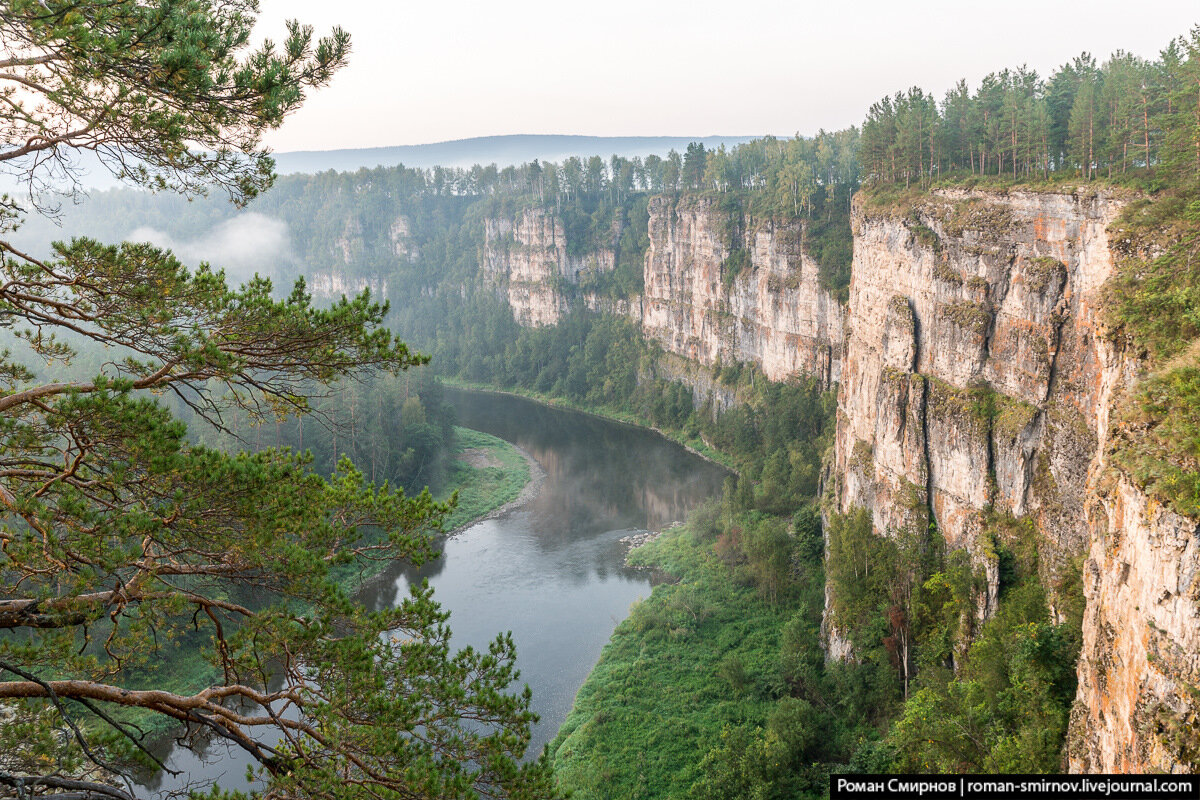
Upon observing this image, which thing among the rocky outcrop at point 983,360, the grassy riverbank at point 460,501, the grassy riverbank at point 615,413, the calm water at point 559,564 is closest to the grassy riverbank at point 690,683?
the calm water at point 559,564

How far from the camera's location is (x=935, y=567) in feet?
86.4

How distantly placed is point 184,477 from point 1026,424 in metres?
23.2

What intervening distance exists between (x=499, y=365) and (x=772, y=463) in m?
52.6

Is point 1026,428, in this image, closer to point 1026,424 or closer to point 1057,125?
point 1026,424

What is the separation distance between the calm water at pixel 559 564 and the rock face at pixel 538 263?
2942cm

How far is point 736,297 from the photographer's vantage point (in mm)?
65875

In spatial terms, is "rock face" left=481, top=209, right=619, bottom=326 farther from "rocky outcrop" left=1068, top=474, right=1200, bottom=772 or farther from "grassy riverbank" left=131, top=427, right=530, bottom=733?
"rocky outcrop" left=1068, top=474, right=1200, bottom=772

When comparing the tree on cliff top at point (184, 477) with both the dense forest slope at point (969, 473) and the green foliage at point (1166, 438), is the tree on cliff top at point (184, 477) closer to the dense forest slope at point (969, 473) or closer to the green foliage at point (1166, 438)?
the green foliage at point (1166, 438)

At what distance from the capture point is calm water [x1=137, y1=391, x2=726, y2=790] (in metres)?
30.9

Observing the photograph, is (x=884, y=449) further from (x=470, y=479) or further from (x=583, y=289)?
(x=583, y=289)

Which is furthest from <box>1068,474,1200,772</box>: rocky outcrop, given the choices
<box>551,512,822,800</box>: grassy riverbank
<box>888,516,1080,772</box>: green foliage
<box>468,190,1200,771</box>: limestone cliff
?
<box>551,512,822,800</box>: grassy riverbank

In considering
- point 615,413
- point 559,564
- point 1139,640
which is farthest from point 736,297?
point 1139,640

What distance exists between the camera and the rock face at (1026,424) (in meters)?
10.5

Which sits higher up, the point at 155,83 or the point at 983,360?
the point at 155,83
